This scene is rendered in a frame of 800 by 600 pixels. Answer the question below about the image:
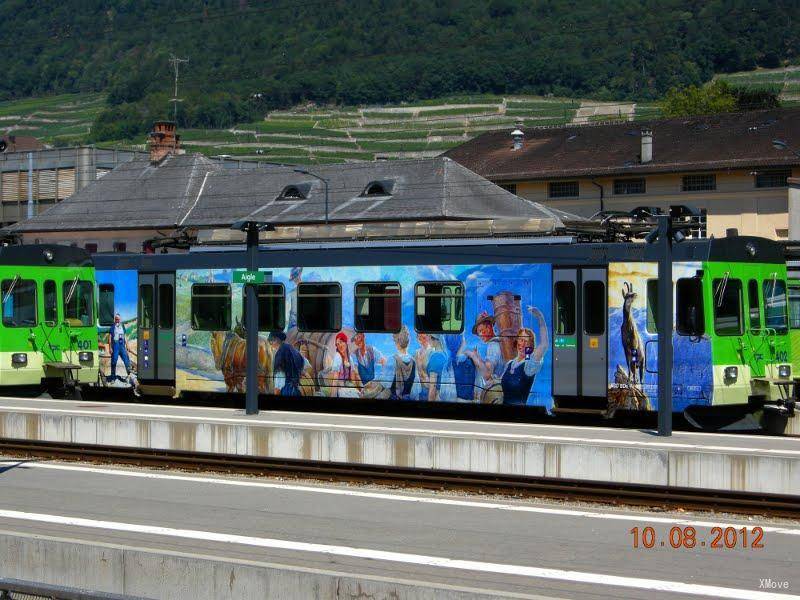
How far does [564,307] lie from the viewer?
19.7 metres

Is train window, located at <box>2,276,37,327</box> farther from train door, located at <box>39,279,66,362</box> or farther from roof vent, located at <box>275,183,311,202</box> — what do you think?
roof vent, located at <box>275,183,311,202</box>

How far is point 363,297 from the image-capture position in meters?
21.5

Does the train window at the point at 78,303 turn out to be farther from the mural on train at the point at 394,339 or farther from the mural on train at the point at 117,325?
the mural on train at the point at 394,339

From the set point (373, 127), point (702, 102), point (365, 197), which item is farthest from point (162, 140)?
point (373, 127)

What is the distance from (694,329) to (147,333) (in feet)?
34.7

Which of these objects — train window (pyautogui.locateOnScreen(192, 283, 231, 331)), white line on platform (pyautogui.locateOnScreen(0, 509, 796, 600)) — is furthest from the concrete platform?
white line on platform (pyautogui.locateOnScreen(0, 509, 796, 600))

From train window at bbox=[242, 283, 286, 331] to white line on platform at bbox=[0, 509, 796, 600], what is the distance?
9.61 meters

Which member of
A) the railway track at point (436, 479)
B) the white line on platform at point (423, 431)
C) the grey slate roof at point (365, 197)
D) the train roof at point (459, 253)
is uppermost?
the grey slate roof at point (365, 197)

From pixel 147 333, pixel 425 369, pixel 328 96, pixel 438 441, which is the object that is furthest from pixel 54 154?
pixel 328 96

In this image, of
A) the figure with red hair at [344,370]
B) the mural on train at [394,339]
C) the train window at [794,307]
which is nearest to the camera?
the mural on train at [394,339]

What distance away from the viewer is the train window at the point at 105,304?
2452 centimetres

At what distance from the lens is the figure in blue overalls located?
2436 centimetres

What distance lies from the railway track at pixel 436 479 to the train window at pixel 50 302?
478cm

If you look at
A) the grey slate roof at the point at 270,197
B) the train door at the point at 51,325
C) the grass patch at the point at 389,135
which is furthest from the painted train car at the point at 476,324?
the grass patch at the point at 389,135
